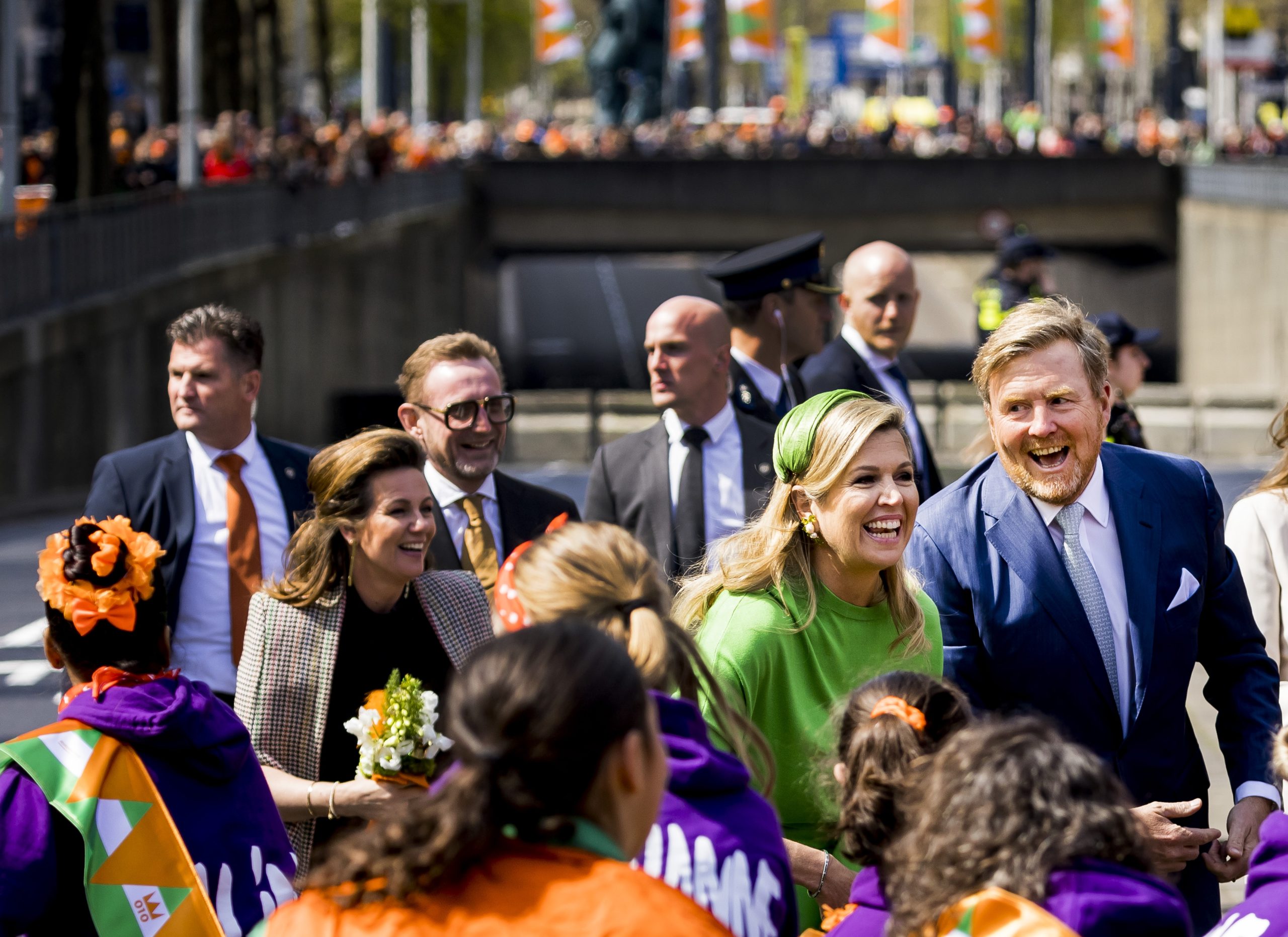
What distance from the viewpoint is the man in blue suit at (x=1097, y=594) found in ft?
13.8

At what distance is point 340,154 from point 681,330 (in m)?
29.8

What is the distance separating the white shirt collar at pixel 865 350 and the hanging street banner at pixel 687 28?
49387mm

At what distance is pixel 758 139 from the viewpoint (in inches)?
2136

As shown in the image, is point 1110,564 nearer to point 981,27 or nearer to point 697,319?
point 697,319

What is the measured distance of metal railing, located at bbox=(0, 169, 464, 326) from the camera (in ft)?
57.7

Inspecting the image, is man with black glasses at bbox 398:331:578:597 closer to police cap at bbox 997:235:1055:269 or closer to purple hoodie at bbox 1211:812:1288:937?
purple hoodie at bbox 1211:812:1288:937

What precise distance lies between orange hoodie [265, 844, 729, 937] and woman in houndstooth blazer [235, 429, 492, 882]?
1882 mm

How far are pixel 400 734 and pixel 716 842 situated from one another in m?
1.19

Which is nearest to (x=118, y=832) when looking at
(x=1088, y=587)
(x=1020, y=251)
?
(x=1088, y=587)

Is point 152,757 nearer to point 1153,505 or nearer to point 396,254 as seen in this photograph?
point 1153,505

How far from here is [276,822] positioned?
364cm

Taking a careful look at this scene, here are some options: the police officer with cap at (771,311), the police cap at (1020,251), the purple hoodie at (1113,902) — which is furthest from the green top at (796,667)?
the police cap at (1020,251)

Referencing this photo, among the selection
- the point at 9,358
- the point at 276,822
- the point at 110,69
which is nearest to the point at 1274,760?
→ the point at 276,822

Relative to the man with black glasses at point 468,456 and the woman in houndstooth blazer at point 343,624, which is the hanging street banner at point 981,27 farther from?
the woman in houndstooth blazer at point 343,624
